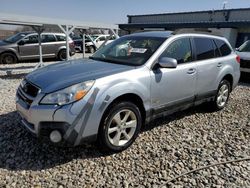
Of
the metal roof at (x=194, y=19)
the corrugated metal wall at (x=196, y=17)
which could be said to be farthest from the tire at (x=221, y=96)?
the corrugated metal wall at (x=196, y=17)

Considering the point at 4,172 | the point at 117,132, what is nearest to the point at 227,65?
the point at 117,132

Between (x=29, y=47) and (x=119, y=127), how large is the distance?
11.1 metres

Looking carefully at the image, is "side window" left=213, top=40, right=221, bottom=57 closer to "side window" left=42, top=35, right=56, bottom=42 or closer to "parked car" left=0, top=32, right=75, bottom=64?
"parked car" left=0, top=32, right=75, bottom=64

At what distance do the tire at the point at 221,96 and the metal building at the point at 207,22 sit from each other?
38.8 ft

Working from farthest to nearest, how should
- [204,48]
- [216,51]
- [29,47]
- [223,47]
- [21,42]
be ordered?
[29,47], [21,42], [223,47], [216,51], [204,48]

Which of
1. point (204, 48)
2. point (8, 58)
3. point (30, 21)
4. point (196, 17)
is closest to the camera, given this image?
point (204, 48)

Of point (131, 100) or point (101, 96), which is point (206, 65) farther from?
point (101, 96)

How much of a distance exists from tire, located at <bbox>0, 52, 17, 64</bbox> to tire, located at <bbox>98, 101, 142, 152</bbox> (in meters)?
11.0

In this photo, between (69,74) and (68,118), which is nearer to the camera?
(68,118)

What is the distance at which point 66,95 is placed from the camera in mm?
3100

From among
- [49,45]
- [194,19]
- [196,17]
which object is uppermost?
[196,17]

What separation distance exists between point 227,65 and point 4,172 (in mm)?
4630

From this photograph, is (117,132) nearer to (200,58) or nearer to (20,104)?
(20,104)

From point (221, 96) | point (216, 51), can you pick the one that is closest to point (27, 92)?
point (216, 51)
